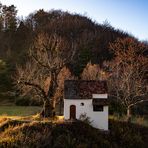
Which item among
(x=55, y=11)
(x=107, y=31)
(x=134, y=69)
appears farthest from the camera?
(x=55, y=11)

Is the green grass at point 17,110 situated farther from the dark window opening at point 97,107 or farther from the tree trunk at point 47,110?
the dark window opening at point 97,107

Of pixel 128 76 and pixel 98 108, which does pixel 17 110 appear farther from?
pixel 98 108

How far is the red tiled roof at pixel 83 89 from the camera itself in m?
34.3

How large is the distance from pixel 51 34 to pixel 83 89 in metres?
41.7

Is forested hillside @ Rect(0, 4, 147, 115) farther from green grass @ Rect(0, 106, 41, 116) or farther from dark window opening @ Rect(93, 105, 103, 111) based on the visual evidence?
dark window opening @ Rect(93, 105, 103, 111)

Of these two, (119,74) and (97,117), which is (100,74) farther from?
(97,117)

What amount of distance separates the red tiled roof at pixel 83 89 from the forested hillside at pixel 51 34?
25.1m

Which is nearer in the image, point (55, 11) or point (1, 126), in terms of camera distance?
point (1, 126)

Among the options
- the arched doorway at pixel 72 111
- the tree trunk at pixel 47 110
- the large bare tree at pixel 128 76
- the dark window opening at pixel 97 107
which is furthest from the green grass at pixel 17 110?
the dark window opening at pixel 97 107

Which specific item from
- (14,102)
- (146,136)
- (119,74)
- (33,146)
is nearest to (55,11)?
(14,102)

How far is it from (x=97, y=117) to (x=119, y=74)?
63.5ft

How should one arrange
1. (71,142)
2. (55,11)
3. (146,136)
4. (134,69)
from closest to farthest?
(71,142), (146,136), (134,69), (55,11)

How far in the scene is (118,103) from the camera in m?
53.1

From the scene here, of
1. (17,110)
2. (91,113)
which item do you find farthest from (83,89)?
(17,110)
